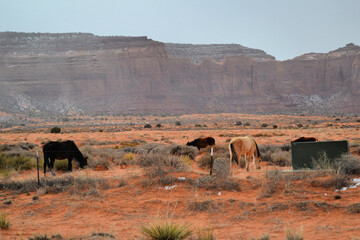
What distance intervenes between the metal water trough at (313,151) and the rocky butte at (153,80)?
90.2 m

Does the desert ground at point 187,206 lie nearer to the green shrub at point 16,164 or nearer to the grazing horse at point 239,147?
the grazing horse at point 239,147

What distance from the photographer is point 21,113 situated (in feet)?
292

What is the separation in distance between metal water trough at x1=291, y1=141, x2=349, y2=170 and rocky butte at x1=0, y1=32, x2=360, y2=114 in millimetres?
90155

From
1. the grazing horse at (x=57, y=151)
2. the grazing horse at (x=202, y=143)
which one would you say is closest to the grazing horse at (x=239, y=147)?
the grazing horse at (x=57, y=151)

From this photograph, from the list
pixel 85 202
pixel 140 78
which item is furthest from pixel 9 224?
pixel 140 78

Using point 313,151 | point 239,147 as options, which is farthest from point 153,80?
point 313,151

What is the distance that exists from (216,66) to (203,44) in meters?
29.2

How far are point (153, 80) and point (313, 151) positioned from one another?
10177cm

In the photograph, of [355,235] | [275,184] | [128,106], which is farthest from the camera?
[128,106]

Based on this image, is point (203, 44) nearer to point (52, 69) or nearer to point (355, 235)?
point (52, 69)

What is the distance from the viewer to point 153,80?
4385 inches

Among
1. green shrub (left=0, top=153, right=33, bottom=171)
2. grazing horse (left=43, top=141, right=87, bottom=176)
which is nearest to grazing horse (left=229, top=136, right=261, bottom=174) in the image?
grazing horse (left=43, top=141, right=87, bottom=176)

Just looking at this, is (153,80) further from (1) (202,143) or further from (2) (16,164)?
(2) (16,164)

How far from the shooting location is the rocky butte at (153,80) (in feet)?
346
